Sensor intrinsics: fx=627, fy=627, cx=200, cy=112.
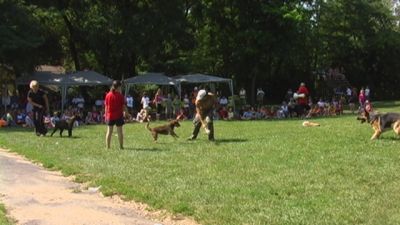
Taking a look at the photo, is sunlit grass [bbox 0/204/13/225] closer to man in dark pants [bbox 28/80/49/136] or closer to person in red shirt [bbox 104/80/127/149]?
person in red shirt [bbox 104/80/127/149]

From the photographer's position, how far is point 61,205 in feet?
30.1

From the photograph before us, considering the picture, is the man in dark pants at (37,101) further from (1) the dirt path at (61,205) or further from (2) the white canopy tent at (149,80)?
(2) the white canopy tent at (149,80)

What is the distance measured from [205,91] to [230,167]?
594 centimetres

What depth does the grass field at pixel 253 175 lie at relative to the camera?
26.5 ft

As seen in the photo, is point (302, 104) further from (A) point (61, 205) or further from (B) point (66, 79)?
(A) point (61, 205)

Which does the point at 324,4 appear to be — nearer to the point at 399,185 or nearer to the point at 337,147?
the point at 337,147

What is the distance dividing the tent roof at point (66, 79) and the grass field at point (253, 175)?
1835cm

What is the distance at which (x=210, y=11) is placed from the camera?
156 ft

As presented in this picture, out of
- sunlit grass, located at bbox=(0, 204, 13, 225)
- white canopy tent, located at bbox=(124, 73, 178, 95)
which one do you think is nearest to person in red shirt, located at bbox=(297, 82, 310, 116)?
white canopy tent, located at bbox=(124, 73, 178, 95)

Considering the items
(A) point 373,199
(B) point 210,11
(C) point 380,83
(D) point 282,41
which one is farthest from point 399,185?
(C) point 380,83

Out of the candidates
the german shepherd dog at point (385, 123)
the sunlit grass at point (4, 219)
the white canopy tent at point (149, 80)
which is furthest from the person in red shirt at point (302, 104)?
the sunlit grass at point (4, 219)

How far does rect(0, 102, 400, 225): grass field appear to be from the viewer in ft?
26.5

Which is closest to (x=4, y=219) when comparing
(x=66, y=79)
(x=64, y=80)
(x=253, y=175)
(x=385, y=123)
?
(x=253, y=175)

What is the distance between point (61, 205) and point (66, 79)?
28253 mm
